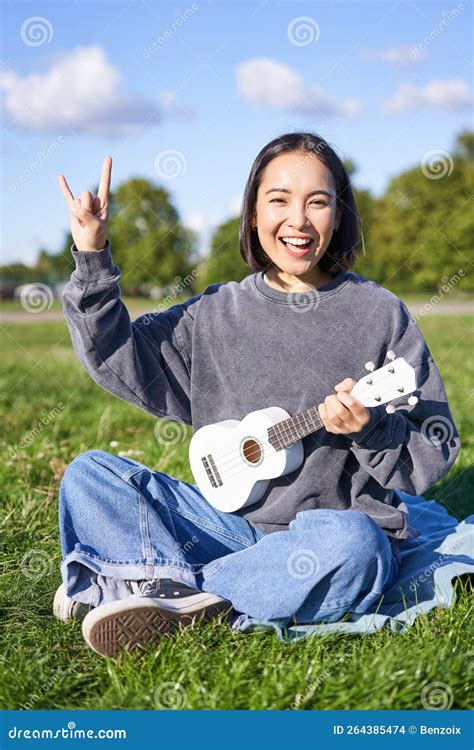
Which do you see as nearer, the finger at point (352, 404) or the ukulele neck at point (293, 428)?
the finger at point (352, 404)

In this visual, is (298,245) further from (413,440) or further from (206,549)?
(206,549)

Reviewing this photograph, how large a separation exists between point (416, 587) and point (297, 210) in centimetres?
130

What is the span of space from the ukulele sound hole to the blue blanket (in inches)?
20.2

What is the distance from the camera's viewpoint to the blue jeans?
100 inches

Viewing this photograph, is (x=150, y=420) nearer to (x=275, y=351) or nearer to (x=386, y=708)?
(x=275, y=351)

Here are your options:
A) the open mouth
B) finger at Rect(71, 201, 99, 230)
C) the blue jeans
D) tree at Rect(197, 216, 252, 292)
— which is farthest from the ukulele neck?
tree at Rect(197, 216, 252, 292)

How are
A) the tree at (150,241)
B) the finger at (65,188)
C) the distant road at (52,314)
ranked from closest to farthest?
1. the finger at (65,188)
2. the distant road at (52,314)
3. the tree at (150,241)

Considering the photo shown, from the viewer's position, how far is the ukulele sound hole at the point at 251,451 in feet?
9.27

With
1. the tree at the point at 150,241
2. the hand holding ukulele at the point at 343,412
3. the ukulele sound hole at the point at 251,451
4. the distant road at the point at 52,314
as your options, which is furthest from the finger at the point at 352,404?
the tree at the point at 150,241

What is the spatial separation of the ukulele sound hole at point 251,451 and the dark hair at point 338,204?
25.6 inches

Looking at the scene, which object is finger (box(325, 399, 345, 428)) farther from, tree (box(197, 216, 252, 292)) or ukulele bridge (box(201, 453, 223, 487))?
tree (box(197, 216, 252, 292))

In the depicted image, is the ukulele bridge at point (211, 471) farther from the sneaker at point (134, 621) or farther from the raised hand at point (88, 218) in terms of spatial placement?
the raised hand at point (88, 218)

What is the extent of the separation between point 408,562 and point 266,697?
102 cm

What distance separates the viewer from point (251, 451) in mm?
2840
